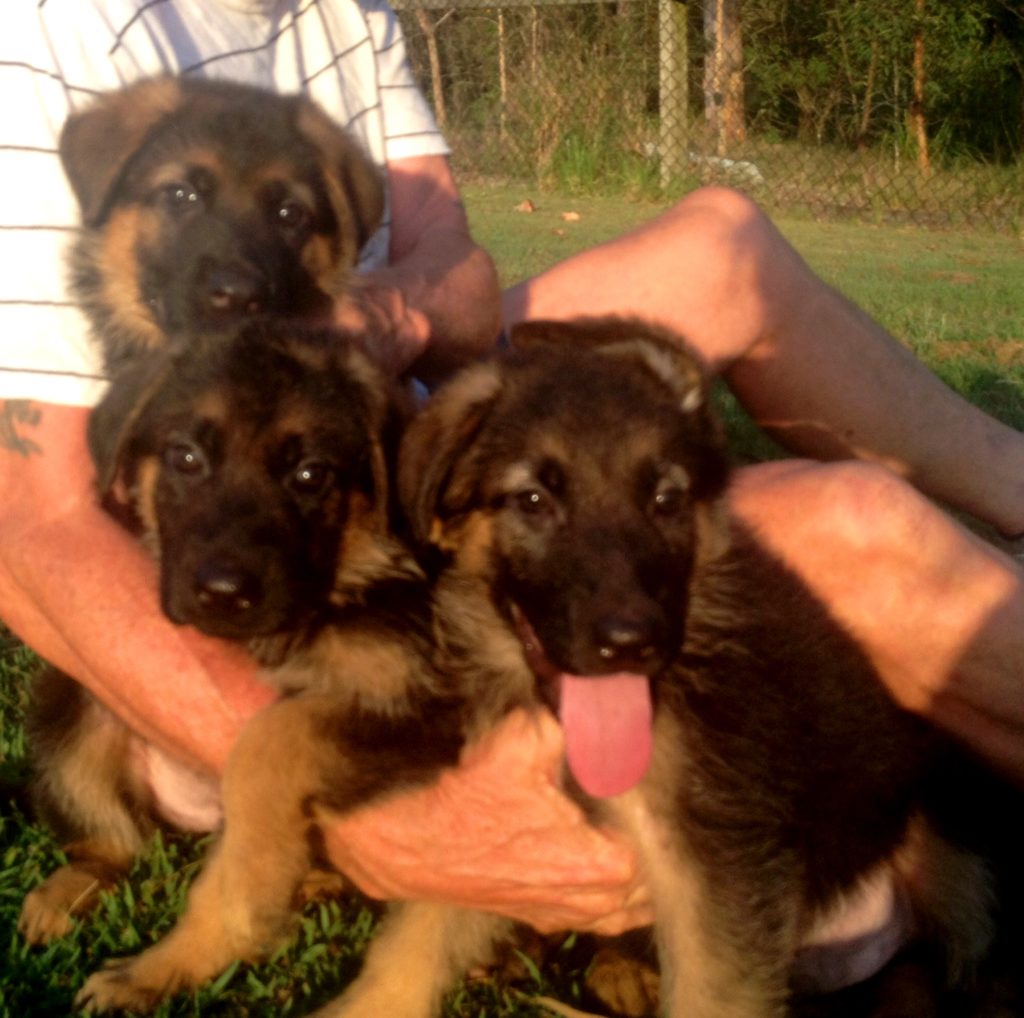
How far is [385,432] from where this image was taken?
2791mm

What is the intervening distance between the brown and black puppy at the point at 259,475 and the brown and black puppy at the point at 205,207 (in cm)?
31

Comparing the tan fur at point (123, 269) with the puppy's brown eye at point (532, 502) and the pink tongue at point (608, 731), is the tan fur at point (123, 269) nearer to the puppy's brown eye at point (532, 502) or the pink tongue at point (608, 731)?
the puppy's brown eye at point (532, 502)

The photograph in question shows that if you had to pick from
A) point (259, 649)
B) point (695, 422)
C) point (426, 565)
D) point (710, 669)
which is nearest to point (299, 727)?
point (259, 649)

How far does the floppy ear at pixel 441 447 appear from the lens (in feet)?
8.63

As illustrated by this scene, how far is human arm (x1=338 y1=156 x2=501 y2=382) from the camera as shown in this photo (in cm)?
324

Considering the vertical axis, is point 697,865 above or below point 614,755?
below

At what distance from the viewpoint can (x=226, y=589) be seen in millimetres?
2473

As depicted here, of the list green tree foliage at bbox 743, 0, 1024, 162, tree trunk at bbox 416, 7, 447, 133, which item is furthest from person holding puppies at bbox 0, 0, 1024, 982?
green tree foliage at bbox 743, 0, 1024, 162

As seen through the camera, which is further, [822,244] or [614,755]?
[822,244]

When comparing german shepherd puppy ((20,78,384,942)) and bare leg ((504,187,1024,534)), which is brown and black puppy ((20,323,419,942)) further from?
bare leg ((504,187,1024,534))

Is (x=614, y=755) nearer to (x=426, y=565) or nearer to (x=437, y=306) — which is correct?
(x=426, y=565)

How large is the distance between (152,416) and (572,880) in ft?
3.96

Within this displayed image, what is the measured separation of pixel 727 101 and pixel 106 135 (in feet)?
33.7

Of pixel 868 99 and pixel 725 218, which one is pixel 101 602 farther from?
pixel 868 99
